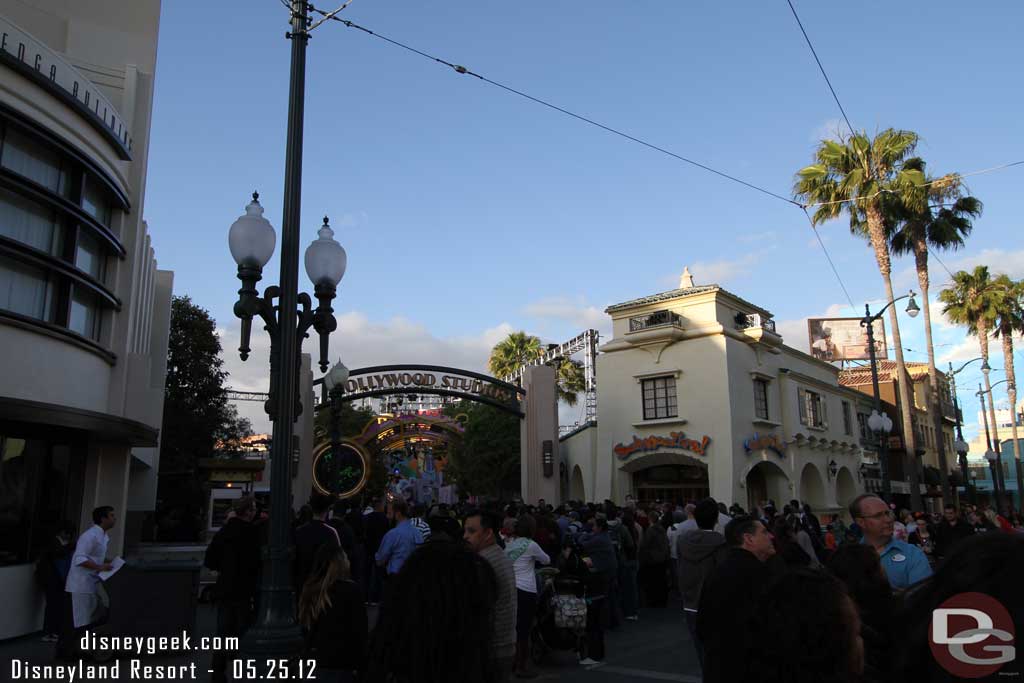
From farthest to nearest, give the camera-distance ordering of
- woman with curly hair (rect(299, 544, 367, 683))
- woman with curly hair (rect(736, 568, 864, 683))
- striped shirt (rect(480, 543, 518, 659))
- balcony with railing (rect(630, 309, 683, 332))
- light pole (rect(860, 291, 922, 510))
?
1. balcony with railing (rect(630, 309, 683, 332))
2. light pole (rect(860, 291, 922, 510))
3. striped shirt (rect(480, 543, 518, 659))
4. woman with curly hair (rect(299, 544, 367, 683))
5. woman with curly hair (rect(736, 568, 864, 683))

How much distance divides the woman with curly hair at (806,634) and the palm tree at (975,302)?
126ft

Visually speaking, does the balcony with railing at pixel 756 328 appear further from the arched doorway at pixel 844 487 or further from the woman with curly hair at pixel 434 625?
the woman with curly hair at pixel 434 625

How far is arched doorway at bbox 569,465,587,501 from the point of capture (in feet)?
98.8

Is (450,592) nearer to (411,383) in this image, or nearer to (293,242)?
(293,242)

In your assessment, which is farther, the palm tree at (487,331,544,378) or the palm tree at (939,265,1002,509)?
the palm tree at (487,331,544,378)

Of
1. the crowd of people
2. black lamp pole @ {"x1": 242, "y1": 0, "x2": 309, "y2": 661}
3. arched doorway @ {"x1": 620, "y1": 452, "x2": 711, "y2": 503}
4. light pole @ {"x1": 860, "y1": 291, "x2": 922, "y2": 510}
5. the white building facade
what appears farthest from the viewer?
arched doorway @ {"x1": 620, "y1": 452, "x2": 711, "y2": 503}

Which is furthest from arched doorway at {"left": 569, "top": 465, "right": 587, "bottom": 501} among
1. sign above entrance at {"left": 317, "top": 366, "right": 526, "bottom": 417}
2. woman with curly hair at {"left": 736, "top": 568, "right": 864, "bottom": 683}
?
woman with curly hair at {"left": 736, "top": 568, "right": 864, "bottom": 683}

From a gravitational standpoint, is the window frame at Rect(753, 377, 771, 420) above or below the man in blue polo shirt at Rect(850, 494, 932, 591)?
above

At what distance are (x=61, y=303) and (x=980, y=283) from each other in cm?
3765

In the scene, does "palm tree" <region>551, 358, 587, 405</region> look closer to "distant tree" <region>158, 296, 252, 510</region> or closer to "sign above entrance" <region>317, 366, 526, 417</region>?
"sign above entrance" <region>317, 366, 526, 417</region>

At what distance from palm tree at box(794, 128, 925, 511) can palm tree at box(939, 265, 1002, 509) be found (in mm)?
12510

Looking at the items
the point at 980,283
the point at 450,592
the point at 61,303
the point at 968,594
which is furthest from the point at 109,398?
the point at 980,283

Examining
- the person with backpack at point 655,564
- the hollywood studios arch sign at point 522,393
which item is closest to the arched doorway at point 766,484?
the hollywood studios arch sign at point 522,393

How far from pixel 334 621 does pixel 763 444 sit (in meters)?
24.2
